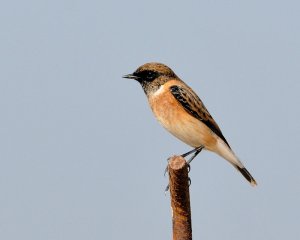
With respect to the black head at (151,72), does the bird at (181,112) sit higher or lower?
lower

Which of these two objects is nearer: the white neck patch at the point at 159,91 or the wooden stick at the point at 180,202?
the wooden stick at the point at 180,202

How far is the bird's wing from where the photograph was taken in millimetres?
9871

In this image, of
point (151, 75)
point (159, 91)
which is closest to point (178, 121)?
point (159, 91)

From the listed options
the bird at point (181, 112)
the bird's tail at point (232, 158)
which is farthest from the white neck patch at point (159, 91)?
the bird's tail at point (232, 158)

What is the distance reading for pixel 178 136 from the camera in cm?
985

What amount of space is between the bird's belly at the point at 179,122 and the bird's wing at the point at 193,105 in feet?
0.25

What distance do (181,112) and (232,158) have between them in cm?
127

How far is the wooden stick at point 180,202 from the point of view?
5770mm

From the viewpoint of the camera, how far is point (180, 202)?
19.8 feet

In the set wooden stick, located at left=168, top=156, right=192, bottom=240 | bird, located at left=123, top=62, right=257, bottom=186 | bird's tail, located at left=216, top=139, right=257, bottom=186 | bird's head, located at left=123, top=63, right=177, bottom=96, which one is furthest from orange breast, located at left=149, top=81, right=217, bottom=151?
wooden stick, located at left=168, top=156, right=192, bottom=240

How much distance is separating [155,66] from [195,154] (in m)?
1.59

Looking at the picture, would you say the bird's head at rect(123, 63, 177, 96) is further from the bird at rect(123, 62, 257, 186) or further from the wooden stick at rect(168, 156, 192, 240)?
the wooden stick at rect(168, 156, 192, 240)

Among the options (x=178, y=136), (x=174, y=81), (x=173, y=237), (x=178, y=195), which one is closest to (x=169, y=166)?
(x=178, y=195)

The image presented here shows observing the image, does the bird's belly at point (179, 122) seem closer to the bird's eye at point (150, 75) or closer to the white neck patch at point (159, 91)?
the white neck patch at point (159, 91)
